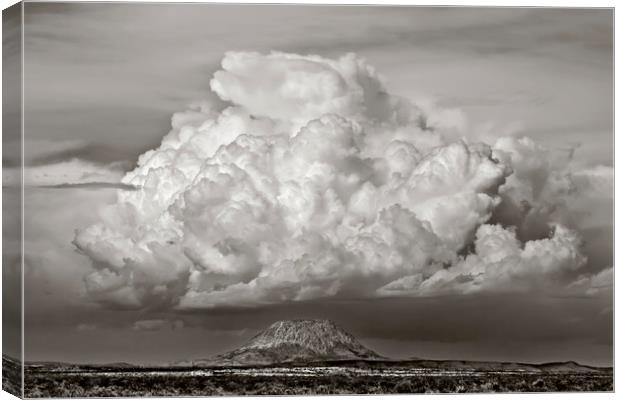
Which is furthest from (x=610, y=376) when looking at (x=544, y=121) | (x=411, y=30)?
(x=411, y=30)

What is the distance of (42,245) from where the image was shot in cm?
1748

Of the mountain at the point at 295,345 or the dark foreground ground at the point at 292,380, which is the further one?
the mountain at the point at 295,345

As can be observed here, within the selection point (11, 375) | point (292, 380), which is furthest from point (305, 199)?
point (11, 375)

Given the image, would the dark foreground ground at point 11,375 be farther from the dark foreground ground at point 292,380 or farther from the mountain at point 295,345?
the mountain at point 295,345

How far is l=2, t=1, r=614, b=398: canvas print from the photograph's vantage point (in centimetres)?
1756

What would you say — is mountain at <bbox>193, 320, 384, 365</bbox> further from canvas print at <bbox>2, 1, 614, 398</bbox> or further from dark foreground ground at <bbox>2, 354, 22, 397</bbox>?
dark foreground ground at <bbox>2, 354, 22, 397</bbox>

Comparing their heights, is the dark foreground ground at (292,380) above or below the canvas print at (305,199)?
below

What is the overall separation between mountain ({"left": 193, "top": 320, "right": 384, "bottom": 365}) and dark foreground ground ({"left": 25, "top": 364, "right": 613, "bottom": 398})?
0.10m

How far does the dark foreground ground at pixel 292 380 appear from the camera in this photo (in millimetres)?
17547

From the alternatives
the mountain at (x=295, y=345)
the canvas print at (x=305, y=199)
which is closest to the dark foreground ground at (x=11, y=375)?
the canvas print at (x=305, y=199)

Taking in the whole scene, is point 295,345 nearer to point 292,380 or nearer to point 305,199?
point 292,380

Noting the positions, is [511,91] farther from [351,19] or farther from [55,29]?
[55,29]

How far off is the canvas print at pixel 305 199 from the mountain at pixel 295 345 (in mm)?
24

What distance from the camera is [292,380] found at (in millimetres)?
17984
